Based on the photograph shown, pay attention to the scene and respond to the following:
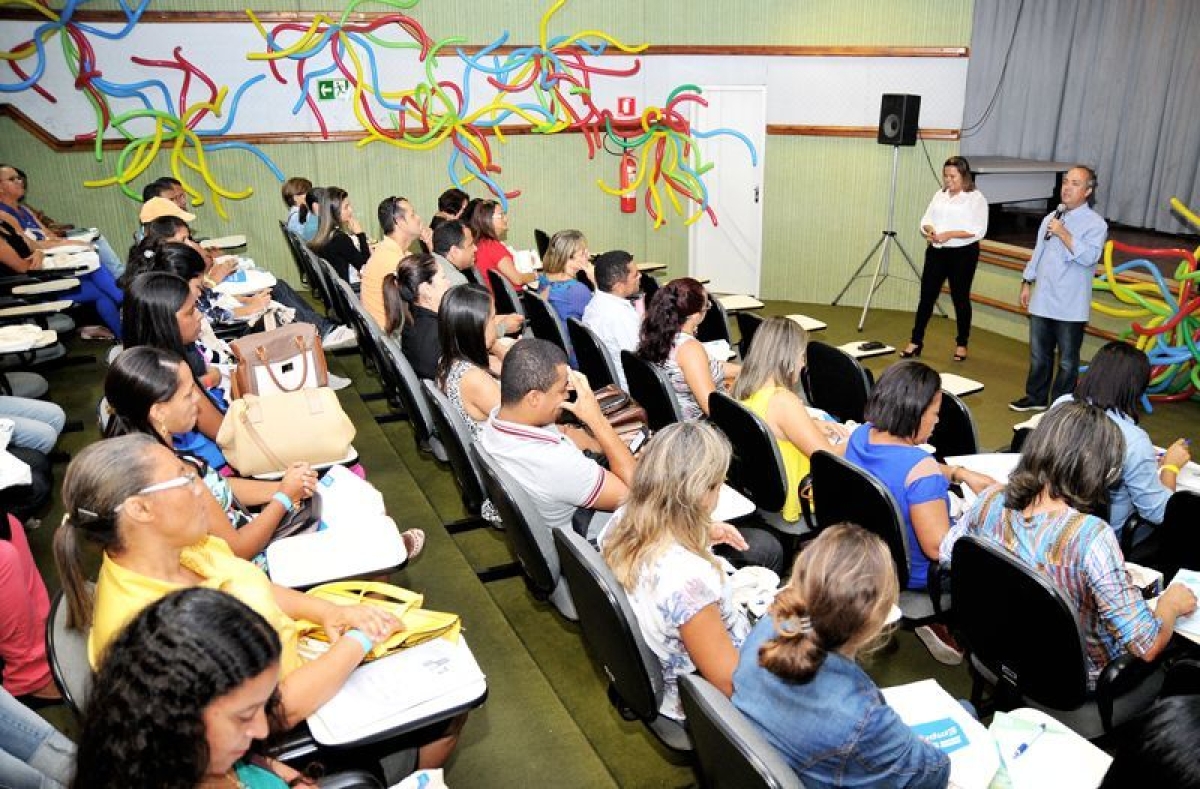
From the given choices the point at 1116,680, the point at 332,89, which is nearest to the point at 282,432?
the point at 1116,680

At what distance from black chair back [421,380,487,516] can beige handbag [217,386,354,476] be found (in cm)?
39

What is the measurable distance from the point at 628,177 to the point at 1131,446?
261 inches

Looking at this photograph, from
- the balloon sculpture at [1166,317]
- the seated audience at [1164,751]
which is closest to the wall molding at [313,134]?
the balloon sculpture at [1166,317]

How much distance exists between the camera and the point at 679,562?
6.89ft

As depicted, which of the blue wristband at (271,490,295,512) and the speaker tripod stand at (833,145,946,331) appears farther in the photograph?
the speaker tripod stand at (833,145,946,331)

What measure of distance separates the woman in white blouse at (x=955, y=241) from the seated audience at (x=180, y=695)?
6182mm

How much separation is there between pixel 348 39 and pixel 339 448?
582cm

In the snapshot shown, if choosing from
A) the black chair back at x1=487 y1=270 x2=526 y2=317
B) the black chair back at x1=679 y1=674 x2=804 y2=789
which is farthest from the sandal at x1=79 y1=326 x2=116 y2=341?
the black chair back at x1=679 y1=674 x2=804 y2=789

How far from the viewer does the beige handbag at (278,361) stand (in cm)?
335

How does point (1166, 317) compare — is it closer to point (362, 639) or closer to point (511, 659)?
point (511, 659)

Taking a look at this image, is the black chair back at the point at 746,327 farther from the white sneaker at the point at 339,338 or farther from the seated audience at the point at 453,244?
the white sneaker at the point at 339,338

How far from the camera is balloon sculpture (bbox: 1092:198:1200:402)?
5.44 meters

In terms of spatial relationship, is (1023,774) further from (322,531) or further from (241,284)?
(241,284)

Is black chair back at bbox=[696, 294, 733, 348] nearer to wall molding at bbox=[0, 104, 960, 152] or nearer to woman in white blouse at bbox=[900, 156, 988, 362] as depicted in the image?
woman in white blouse at bbox=[900, 156, 988, 362]
